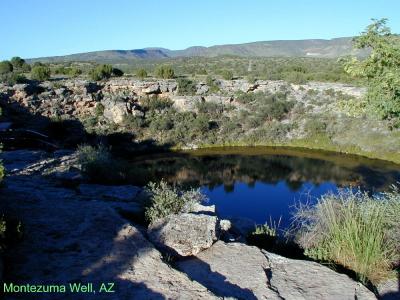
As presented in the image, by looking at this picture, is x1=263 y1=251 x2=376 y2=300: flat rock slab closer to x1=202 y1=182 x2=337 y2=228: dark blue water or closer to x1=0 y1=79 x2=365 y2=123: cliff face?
x1=202 y1=182 x2=337 y2=228: dark blue water

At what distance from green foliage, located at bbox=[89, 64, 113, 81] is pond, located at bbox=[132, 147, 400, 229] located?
10924 mm

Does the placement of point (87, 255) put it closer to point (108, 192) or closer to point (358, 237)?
point (358, 237)

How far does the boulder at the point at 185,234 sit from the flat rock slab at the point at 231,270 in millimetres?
161

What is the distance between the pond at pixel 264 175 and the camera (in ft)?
63.4

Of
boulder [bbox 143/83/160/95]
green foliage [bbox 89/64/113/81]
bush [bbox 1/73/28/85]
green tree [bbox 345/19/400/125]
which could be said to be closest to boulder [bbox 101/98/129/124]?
boulder [bbox 143/83/160/95]

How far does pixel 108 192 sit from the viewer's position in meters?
10.8

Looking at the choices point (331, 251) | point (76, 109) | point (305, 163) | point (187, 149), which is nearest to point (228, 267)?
point (331, 251)

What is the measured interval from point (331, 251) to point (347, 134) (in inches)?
1064

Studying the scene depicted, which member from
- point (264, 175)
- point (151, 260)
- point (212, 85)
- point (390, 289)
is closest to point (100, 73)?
point (212, 85)

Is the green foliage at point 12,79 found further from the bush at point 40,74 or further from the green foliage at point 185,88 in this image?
the green foliage at point 185,88

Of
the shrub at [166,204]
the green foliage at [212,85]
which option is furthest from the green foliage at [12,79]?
the shrub at [166,204]

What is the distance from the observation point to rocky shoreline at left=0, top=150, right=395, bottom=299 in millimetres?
5609

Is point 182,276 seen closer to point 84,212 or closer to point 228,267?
point 228,267

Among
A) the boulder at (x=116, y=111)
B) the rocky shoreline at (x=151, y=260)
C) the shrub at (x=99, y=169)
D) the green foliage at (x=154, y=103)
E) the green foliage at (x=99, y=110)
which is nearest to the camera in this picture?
the rocky shoreline at (x=151, y=260)
